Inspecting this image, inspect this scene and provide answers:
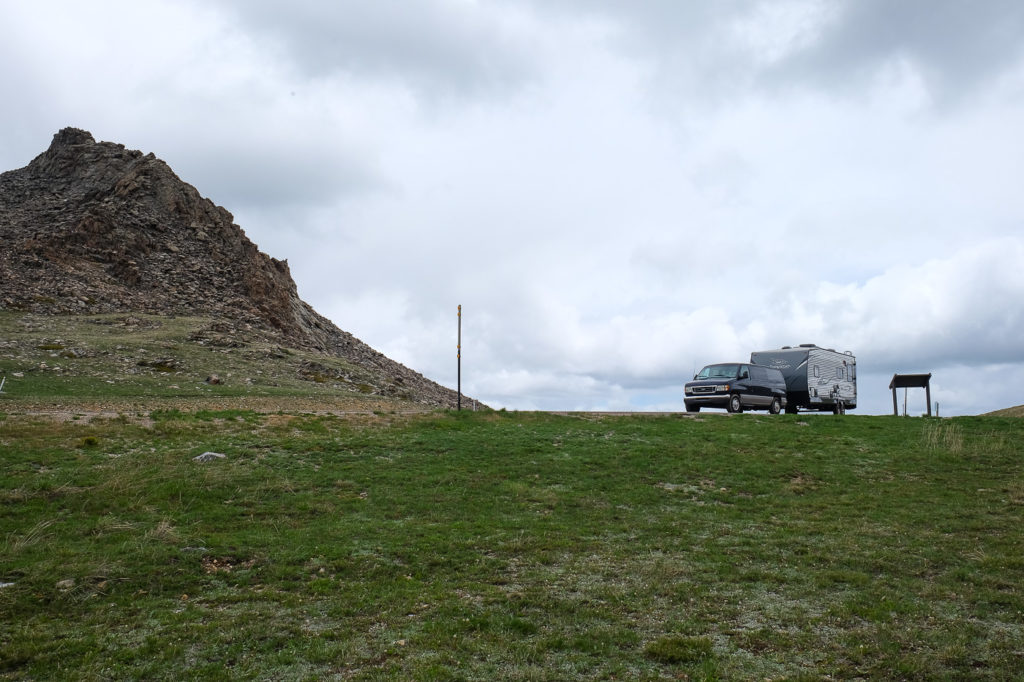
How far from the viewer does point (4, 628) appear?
9.42 metres

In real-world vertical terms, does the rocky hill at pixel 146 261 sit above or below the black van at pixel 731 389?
above

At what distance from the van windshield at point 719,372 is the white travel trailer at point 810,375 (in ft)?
19.0

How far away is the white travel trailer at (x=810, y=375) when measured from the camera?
39.6 m

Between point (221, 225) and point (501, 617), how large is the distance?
9848cm

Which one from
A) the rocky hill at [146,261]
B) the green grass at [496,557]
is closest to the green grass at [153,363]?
the rocky hill at [146,261]

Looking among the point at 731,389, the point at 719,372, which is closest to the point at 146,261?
the point at 719,372

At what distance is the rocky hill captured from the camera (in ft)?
234

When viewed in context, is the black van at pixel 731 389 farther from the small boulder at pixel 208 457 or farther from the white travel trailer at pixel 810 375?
the small boulder at pixel 208 457

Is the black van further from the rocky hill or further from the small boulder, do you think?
the rocky hill

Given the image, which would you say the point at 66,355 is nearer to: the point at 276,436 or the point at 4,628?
the point at 276,436

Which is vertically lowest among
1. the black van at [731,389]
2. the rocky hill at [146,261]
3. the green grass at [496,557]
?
the green grass at [496,557]

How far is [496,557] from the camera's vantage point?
12.5m

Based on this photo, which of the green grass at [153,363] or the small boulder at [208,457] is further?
the green grass at [153,363]

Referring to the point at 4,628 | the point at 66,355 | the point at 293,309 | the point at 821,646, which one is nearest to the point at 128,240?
the point at 293,309
